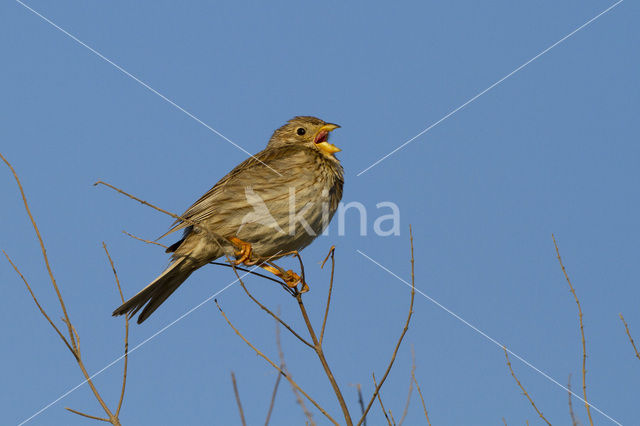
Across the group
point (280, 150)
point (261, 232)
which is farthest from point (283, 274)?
point (280, 150)

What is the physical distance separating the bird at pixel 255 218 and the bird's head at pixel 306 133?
572mm

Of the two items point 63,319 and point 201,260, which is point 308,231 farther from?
point 63,319

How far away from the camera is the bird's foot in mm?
5781

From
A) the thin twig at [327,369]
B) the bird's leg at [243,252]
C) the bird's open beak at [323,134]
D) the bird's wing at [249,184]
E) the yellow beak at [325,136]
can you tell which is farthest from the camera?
the bird's open beak at [323,134]

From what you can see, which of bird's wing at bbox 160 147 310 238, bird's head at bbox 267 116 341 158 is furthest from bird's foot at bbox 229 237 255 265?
bird's head at bbox 267 116 341 158

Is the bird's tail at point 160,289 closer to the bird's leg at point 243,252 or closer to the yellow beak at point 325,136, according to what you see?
the bird's leg at point 243,252

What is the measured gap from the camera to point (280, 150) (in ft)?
21.5

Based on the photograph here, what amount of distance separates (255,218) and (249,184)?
0.38 m

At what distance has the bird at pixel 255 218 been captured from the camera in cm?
584

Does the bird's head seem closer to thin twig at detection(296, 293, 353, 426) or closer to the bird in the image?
the bird

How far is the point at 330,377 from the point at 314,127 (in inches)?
155

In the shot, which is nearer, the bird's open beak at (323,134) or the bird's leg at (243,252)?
the bird's leg at (243,252)

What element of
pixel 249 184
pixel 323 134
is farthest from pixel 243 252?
pixel 323 134

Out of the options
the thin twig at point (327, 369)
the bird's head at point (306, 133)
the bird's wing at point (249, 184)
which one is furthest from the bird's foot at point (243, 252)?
the thin twig at point (327, 369)
